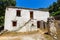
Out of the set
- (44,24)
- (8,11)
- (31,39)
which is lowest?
(31,39)

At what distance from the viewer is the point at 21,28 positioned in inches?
1305

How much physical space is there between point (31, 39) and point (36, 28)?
9.08m

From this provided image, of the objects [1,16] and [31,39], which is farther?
[1,16]


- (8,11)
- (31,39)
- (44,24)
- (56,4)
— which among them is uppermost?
(56,4)

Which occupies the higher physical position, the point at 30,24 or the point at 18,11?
the point at 18,11

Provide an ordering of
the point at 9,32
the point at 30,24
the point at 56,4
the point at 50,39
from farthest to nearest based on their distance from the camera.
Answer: the point at 56,4 < the point at 30,24 < the point at 9,32 < the point at 50,39

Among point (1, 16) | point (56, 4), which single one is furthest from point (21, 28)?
point (56, 4)

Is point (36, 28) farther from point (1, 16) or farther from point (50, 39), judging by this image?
point (1, 16)

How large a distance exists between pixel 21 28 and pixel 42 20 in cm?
633

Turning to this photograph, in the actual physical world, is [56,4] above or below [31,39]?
above

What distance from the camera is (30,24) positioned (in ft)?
112

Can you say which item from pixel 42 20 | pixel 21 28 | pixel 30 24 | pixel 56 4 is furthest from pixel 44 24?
pixel 56 4

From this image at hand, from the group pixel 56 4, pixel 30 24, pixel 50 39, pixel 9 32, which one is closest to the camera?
pixel 50 39

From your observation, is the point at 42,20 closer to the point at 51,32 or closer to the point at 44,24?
the point at 44,24
